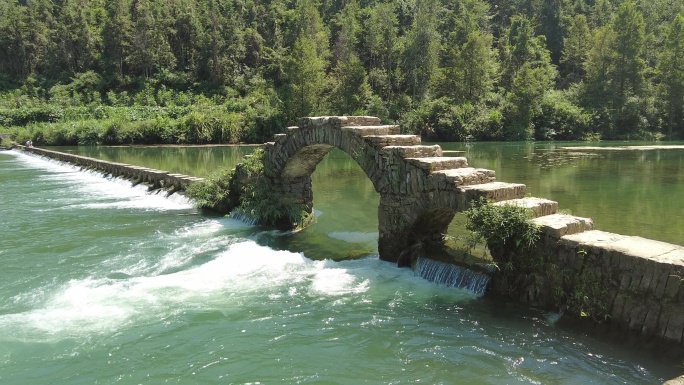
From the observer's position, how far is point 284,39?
81250 mm

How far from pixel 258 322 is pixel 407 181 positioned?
13.5ft

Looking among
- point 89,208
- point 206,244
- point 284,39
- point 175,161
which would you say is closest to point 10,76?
point 284,39

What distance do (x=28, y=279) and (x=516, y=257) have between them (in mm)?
9322

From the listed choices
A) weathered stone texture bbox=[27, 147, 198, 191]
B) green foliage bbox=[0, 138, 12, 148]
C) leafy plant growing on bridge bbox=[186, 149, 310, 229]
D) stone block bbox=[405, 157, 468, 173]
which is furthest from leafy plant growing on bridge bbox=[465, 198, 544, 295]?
green foliage bbox=[0, 138, 12, 148]

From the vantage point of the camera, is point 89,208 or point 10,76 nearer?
point 89,208

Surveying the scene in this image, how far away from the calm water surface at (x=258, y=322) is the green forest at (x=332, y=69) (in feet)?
149

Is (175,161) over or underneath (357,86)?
underneath

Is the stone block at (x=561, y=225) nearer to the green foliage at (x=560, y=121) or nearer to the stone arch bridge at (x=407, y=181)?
the stone arch bridge at (x=407, y=181)

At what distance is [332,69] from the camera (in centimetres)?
7338

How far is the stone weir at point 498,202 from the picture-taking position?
616cm

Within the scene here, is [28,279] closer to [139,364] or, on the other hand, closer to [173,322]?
[173,322]

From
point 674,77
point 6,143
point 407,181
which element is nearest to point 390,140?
point 407,181

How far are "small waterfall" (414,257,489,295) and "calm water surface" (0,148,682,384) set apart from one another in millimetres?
277

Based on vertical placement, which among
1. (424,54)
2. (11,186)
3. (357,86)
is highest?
(424,54)
